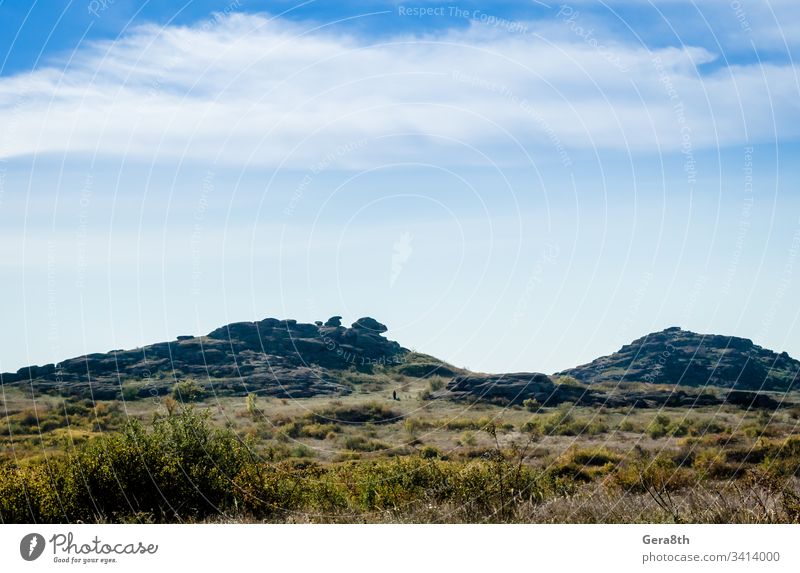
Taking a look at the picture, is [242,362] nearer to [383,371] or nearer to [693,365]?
[383,371]

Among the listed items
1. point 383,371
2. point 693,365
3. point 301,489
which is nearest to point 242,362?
point 383,371

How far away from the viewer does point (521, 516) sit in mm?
14773

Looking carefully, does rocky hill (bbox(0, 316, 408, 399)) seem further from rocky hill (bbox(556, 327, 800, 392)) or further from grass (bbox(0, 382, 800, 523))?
grass (bbox(0, 382, 800, 523))

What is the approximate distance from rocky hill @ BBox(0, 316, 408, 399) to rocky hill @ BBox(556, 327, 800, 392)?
29.7 meters

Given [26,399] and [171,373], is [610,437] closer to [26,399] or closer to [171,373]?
[26,399]

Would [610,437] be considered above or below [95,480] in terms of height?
below

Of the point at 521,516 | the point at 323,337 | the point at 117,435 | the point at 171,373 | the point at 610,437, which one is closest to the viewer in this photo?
the point at 521,516

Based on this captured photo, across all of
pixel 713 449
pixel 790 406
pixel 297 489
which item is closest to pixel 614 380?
pixel 790 406

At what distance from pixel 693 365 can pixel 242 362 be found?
61.0 m
